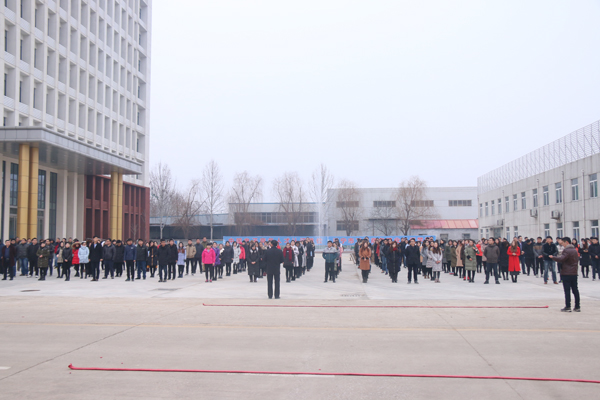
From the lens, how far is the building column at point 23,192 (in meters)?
30.3

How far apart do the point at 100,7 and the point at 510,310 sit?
46198mm

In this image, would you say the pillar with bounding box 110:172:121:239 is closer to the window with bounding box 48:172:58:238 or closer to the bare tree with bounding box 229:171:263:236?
the window with bounding box 48:172:58:238

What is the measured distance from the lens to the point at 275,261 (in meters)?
15.3

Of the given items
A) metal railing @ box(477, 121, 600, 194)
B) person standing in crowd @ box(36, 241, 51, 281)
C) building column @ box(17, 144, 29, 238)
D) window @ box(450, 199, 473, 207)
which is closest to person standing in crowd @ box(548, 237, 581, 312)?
person standing in crowd @ box(36, 241, 51, 281)

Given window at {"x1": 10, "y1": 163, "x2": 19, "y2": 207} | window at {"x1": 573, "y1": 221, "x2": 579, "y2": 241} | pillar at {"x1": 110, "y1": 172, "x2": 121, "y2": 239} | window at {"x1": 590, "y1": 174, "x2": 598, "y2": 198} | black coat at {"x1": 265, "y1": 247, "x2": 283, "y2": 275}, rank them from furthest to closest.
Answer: pillar at {"x1": 110, "y1": 172, "x2": 121, "y2": 239}, window at {"x1": 573, "y1": 221, "x2": 579, "y2": 241}, window at {"x1": 10, "y1": 163, "x2": 19, "y2": 207}, window at {"x1": 590, "y1": 174, "x2": 598, "y2": 198}, black coat at {"x1": 265, "y1": 247, "x2": 283, "y2": 275}

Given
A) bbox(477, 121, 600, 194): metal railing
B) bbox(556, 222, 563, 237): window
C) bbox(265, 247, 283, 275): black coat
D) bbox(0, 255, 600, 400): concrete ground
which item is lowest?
bbox(0, 255, 600, 400): concrete ground

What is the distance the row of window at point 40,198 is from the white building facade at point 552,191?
39.6m

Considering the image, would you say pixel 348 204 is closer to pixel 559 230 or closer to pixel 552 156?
pixel 552 156

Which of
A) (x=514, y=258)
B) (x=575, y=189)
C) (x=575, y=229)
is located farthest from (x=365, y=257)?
(x=575, y=189)

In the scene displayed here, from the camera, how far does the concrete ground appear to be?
20.2 feet

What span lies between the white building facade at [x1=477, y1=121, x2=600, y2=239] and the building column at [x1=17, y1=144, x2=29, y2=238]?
1444 inches

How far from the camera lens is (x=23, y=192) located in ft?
101

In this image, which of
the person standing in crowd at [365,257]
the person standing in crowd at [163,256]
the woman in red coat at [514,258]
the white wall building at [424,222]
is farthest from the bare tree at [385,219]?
the person standing in crowd at [163,256]

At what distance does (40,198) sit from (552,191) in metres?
41.1
